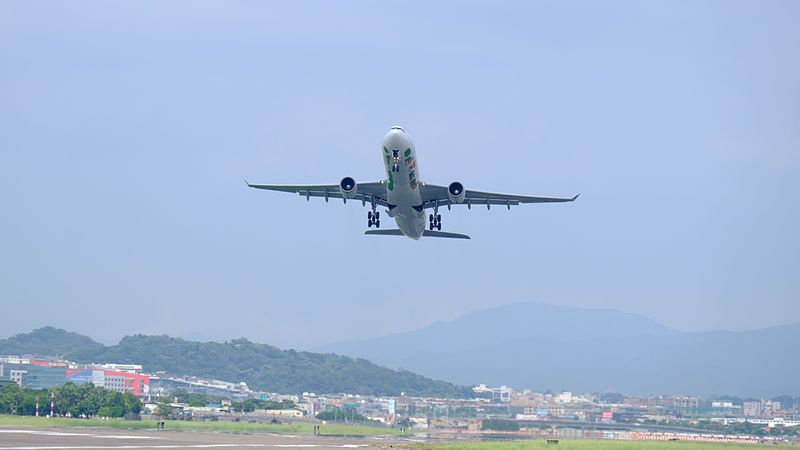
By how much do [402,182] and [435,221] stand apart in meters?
9.27

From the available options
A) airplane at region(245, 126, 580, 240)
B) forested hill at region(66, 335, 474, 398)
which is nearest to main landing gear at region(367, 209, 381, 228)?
airplane at region(245, 126, 580, 240)

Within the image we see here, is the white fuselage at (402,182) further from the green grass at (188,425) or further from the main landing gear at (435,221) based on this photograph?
the green grass at (188,425)

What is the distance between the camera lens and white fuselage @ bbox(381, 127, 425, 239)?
47281 mm

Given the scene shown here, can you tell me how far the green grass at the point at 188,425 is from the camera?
6322 centimetres

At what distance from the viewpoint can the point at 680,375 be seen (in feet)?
425

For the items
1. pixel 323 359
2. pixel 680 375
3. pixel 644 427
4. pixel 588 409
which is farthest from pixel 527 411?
pixel 323 359

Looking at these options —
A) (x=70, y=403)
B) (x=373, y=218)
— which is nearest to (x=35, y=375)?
(x=70, y=403)

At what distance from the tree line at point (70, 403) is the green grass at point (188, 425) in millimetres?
3714

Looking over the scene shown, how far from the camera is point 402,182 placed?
50250mm

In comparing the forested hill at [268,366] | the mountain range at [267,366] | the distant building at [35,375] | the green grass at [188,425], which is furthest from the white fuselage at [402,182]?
the distant building at [35,375]

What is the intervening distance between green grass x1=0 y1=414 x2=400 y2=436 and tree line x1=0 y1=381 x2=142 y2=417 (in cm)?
371

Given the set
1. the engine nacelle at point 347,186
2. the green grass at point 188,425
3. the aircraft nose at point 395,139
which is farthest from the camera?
the green grass at point 188,425

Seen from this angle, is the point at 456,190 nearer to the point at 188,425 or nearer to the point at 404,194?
the point at 404,194

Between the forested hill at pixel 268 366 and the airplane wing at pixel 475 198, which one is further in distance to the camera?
the forested hill at pixel 268 366
